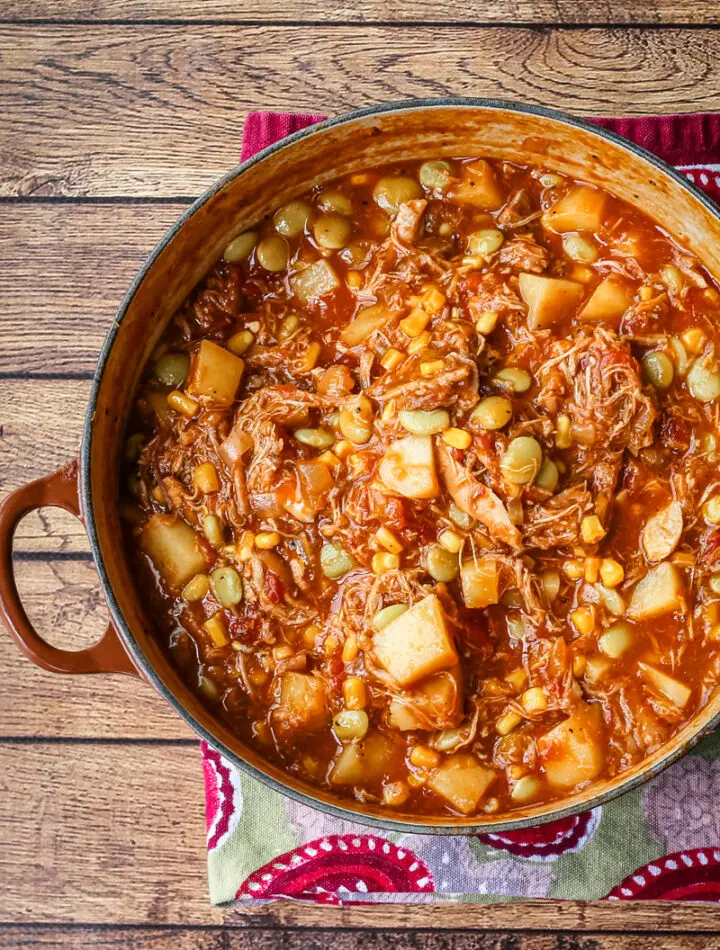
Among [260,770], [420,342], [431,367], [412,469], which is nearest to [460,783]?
[260,770]

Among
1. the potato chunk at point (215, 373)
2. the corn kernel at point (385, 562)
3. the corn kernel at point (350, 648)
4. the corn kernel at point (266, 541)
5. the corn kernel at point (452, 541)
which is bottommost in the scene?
Result: the corn kernel at point (350, 648)

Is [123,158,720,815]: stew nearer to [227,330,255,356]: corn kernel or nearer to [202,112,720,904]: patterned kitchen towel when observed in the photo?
[227,330,255,356]: corn kernel

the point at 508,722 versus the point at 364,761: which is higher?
the point at 508,722

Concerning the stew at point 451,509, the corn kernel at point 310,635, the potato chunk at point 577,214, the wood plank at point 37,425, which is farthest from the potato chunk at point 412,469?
the wood plank at point 37,425

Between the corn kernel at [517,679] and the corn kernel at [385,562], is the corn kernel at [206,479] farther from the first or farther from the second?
the corn kernel at [517,679]

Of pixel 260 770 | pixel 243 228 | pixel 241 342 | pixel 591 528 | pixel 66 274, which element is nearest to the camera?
pixel 260 770

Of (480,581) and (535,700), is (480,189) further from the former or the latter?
(535,700)

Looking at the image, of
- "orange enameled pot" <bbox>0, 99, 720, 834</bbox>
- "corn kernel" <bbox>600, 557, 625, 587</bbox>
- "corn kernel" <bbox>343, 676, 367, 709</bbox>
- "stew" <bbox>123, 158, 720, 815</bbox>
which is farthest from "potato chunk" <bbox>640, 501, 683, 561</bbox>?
"corn kernel" <bbox>343, 676, 367, 709</bbox>
